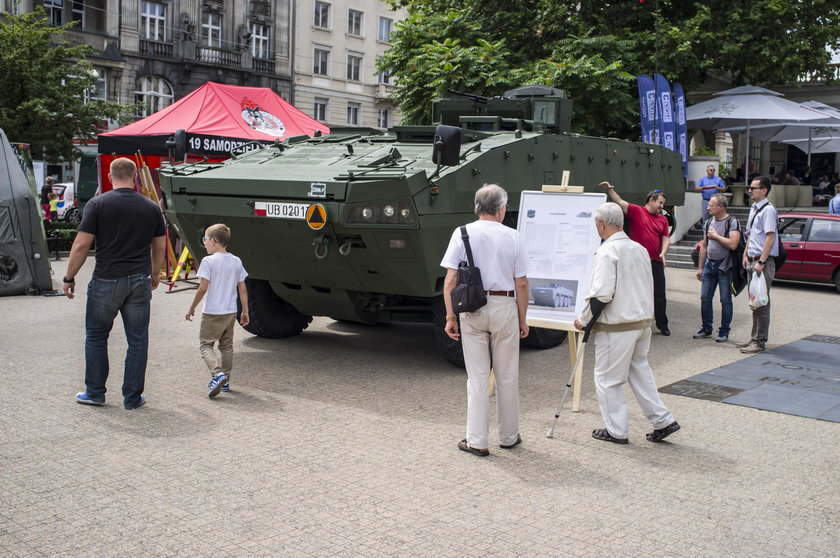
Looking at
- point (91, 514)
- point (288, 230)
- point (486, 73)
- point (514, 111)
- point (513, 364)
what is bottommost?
point (91, 514)

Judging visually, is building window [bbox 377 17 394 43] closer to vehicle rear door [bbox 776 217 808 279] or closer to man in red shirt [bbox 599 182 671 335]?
vehicle rear door [bbox 776 217 808 279]

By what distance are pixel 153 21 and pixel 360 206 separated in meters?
37.4

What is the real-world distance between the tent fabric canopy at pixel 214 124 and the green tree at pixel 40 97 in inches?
291

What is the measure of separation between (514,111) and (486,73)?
10.5 meters

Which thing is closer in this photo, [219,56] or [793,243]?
[793,243]

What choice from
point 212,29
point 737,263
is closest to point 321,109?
point 212,29

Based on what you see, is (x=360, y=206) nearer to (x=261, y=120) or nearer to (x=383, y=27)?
(x=261, y=120)

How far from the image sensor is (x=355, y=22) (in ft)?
166

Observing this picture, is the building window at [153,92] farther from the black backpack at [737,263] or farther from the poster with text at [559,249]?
the poster with text at [559,249]

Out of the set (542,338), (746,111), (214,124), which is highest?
(746,111)

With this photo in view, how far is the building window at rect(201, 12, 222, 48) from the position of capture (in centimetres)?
A: 4350

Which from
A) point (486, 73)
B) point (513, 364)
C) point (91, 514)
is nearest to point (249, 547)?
point (91, 514)

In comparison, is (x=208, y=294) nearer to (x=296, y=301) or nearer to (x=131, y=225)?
(x=131, y=225)

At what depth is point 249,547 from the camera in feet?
14.1
